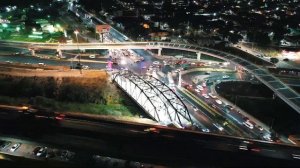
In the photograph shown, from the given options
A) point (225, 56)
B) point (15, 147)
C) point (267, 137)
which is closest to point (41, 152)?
point (15, 147)

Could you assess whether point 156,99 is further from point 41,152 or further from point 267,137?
point 41,152

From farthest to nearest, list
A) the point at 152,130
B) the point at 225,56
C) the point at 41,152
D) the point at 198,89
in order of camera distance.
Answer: the point at 225,56 → the point at 198,89 → the point at 41,152 → the point at 152,130

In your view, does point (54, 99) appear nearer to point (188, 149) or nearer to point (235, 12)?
point (188, 149)

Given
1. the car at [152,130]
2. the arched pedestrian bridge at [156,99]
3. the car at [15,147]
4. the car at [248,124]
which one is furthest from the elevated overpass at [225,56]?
the car at [15,147]

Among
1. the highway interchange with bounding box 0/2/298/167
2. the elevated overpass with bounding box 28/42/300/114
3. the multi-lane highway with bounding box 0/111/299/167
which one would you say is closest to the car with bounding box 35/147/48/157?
the multi-lane highway with bounding box 0/111/299/167

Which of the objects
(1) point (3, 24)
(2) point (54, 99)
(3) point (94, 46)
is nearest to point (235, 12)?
(3) point (94, 46)

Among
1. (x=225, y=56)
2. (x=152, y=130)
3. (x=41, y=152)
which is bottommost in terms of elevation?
(x=41, y=152)
